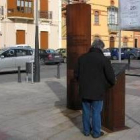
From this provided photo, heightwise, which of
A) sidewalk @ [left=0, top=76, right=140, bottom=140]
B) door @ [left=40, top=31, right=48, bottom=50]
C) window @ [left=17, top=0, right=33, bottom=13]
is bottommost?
sidewalk @ [left=0, top=76, right=140, bottom=140]

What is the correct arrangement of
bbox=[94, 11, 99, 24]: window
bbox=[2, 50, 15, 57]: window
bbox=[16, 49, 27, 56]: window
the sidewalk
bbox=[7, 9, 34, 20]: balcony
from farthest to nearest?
1. bbox=[94, 11, 99, 24]: window
2. bbox=[7, 9, 34, 20]: balcony
3. bbox=[16, 49, 27, 56]: window
4. bbox=[2, 50, 15, 57]: window
5. the sidewalk

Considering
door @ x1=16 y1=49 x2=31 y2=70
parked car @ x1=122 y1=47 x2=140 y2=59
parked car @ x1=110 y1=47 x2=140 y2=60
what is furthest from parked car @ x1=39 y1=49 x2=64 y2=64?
parked car @ x1=122 y1=47 x2=140 y2=59

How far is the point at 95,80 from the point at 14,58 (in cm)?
1757

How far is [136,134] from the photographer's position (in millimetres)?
8039

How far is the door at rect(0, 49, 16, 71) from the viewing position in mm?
24047

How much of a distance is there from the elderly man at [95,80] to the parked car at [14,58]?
16.8 m

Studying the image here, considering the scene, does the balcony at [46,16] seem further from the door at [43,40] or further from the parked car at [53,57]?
the parked car at [53,57]

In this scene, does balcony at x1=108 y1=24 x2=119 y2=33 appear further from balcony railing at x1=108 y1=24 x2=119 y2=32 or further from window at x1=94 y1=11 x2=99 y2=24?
window at x1=94 y1=11 x2=99 y2=24

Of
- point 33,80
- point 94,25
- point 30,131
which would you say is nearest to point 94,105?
point 30,131

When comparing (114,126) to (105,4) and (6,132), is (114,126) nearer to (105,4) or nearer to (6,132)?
(6,132)

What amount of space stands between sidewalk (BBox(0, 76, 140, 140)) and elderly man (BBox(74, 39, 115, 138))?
0.52 m

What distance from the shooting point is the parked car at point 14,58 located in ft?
79.3

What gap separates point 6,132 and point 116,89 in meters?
2.38

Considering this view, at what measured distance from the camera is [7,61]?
79.7 feet
